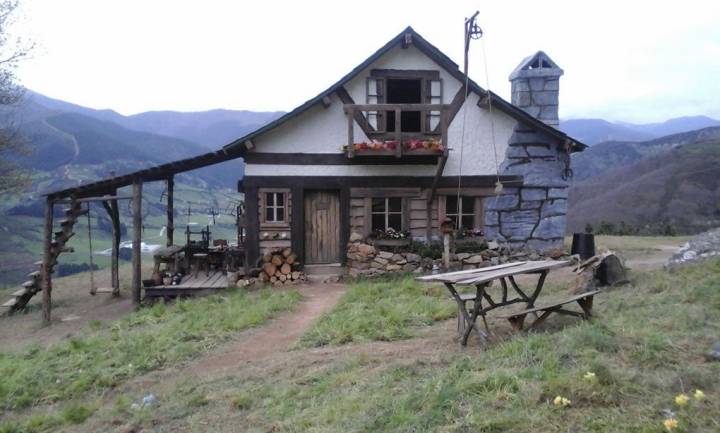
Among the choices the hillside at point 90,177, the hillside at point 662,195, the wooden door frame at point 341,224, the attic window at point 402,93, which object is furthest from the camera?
the hillside at point 90,177

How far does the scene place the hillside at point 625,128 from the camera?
327 feet

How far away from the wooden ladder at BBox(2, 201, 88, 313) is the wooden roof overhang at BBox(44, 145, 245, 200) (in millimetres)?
494

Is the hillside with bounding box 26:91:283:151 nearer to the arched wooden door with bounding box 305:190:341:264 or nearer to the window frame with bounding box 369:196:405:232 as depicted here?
the arched wooden door with bounding box 305:190:341:264

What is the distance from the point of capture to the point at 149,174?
41.0 feet

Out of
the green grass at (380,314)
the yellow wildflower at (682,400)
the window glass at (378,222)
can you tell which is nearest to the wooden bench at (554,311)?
the green grass at (380,314)

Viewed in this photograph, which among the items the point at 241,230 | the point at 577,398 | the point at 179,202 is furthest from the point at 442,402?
the point at 179,202

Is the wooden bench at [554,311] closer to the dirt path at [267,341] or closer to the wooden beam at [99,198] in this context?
the dirt path at [267,341]

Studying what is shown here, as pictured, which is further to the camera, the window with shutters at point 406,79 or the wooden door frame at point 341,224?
the wooden door frame at point 341,224

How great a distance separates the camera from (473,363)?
5.32m

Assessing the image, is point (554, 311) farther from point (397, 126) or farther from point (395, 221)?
point (395, 221)

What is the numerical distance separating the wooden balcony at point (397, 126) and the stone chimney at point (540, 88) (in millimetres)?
3638

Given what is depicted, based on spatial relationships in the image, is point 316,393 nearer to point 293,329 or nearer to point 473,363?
point 473,363

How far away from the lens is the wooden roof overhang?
12.3 meters

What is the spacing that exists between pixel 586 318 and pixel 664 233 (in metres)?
21.7
